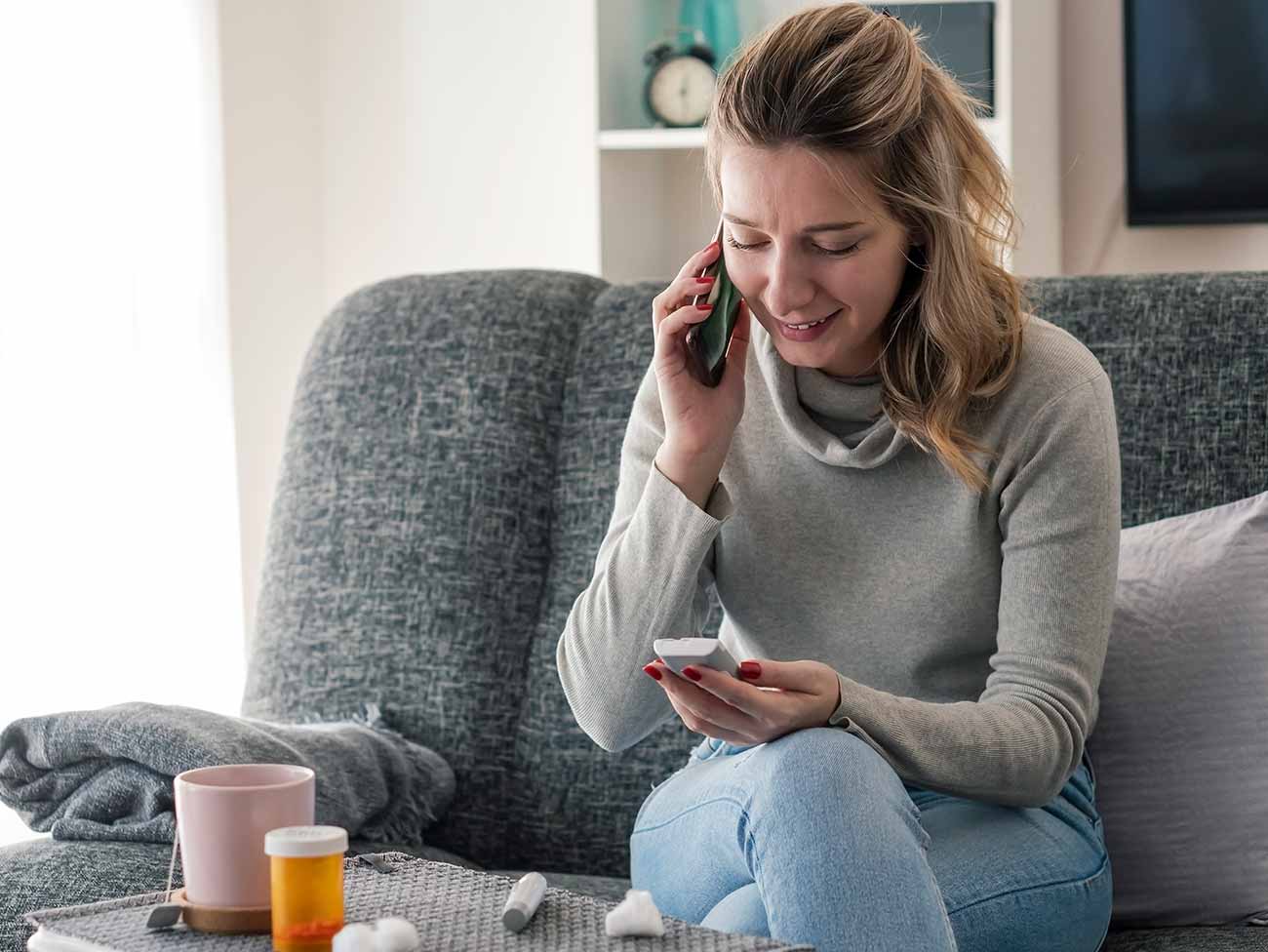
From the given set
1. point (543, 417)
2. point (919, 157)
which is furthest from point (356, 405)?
point (919, 157)

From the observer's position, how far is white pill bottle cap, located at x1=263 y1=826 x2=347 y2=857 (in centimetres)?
89

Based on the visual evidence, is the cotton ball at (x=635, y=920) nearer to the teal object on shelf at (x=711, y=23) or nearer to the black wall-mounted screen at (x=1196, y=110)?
the teal object on shelf at (x=711, y=23)

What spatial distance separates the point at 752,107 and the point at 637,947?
0.73 m

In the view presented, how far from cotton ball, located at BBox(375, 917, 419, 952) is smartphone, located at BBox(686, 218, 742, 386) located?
68cm

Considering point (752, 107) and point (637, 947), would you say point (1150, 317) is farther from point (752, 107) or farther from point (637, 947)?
point (637, 947)

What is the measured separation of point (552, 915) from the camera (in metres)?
0.97

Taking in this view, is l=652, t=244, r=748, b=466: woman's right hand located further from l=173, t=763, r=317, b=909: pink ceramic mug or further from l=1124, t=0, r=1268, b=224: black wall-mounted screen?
l=1124, t=0, r=1268, b=224: black wall-mounted screen

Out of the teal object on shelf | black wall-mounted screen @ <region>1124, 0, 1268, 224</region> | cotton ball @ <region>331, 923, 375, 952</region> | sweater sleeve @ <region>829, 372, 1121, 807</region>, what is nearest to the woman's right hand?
sweater sleeve @ <region>829, 372, 1121, 807</region>

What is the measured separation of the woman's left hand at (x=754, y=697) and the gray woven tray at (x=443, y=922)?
0.20 metres

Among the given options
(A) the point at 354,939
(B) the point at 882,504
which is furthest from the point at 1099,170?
(A) the point at 354,939

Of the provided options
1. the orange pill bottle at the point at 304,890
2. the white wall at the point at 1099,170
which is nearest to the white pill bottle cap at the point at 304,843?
the orange pill bottle at the point at 304,890

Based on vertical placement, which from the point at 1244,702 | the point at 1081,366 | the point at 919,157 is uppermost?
the point at 919,157

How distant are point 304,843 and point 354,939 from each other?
2.5 inches

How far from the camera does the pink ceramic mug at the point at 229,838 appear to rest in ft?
3.10
